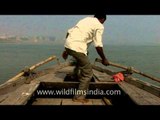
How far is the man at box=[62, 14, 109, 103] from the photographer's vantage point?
4578mm

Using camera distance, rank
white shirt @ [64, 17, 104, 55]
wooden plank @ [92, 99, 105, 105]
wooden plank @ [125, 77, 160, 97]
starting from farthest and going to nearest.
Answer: wooden plank @ [92, 99, 105, 105]
wooden plank @ [125, 77, 160, 97]
white shirt @ [64, 17, 104, 55]

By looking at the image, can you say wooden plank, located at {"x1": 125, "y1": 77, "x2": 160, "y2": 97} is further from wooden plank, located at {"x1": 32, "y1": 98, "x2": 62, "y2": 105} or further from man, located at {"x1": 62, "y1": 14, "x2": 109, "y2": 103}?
wooden plank, located at {"x1": 32, "y1": 98, "x2": 62, "y2": 105}

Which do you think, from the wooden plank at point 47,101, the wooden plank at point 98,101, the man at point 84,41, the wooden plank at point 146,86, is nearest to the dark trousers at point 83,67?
the man at point 84,41

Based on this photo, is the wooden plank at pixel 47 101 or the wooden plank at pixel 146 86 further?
the wooden plank at pixel 47 101

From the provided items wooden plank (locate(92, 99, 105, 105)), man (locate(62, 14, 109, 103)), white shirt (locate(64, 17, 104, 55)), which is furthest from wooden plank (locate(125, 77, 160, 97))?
white shirt (locate(64, 17, 104, 55))

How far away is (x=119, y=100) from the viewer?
216 inches

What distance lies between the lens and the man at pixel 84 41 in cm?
458

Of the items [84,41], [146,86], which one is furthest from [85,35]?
[146,86]

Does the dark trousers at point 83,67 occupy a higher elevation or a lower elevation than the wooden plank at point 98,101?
higher

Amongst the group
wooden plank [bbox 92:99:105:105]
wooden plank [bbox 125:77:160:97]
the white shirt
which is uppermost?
the white shirt

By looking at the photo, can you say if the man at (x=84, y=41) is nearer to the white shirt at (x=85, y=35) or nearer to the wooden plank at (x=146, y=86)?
the white shirt at (x=85, y=35)
